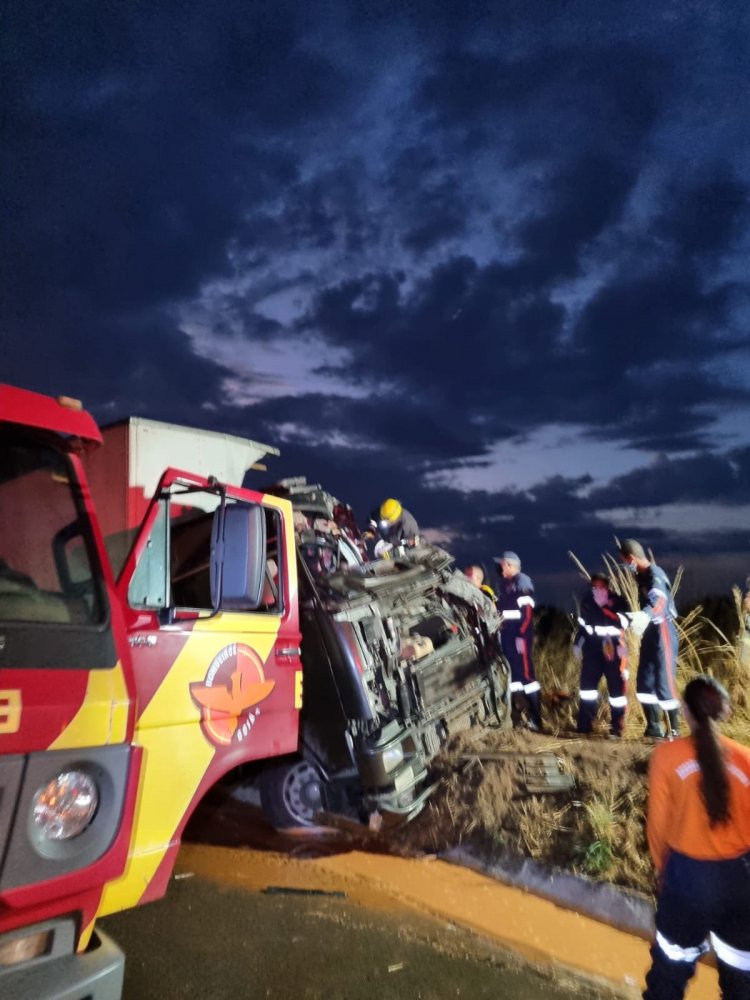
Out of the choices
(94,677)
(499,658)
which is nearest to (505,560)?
(499,658)

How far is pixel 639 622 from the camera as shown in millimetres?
6816

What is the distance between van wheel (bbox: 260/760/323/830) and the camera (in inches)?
211

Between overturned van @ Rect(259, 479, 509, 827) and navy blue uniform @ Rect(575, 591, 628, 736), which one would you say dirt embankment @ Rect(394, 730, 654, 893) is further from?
navy blue uniform @ Rect(575, 591, 628, 736)

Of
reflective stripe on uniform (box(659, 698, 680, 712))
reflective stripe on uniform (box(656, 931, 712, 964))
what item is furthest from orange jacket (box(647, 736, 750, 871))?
reflective stripe on uniform (box(659, 698, 680, 712))

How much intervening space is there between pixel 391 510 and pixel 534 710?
2613mm

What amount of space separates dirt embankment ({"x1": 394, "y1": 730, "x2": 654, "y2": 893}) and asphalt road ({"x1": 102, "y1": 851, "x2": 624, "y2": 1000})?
1.07m

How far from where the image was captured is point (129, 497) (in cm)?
479

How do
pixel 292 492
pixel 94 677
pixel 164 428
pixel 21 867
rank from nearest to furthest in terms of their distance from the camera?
1. pixel 21 867
2. pixel 94 677
3. pixel 164 428
4. pixel 292 492

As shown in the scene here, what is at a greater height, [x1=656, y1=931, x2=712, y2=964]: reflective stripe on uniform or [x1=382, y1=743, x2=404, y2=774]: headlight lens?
[x1=382, y1=743, x2=404, y2=774]: headlight lens

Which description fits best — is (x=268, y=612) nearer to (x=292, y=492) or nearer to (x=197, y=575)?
(x=197, y=575)

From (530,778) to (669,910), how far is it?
2639 mm

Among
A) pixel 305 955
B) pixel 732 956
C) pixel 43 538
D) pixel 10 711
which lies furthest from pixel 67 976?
pixel 732 956

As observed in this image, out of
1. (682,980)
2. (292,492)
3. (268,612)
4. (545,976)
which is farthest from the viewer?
(292,492)

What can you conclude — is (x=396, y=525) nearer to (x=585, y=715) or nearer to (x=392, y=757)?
(x=585, y=715)
